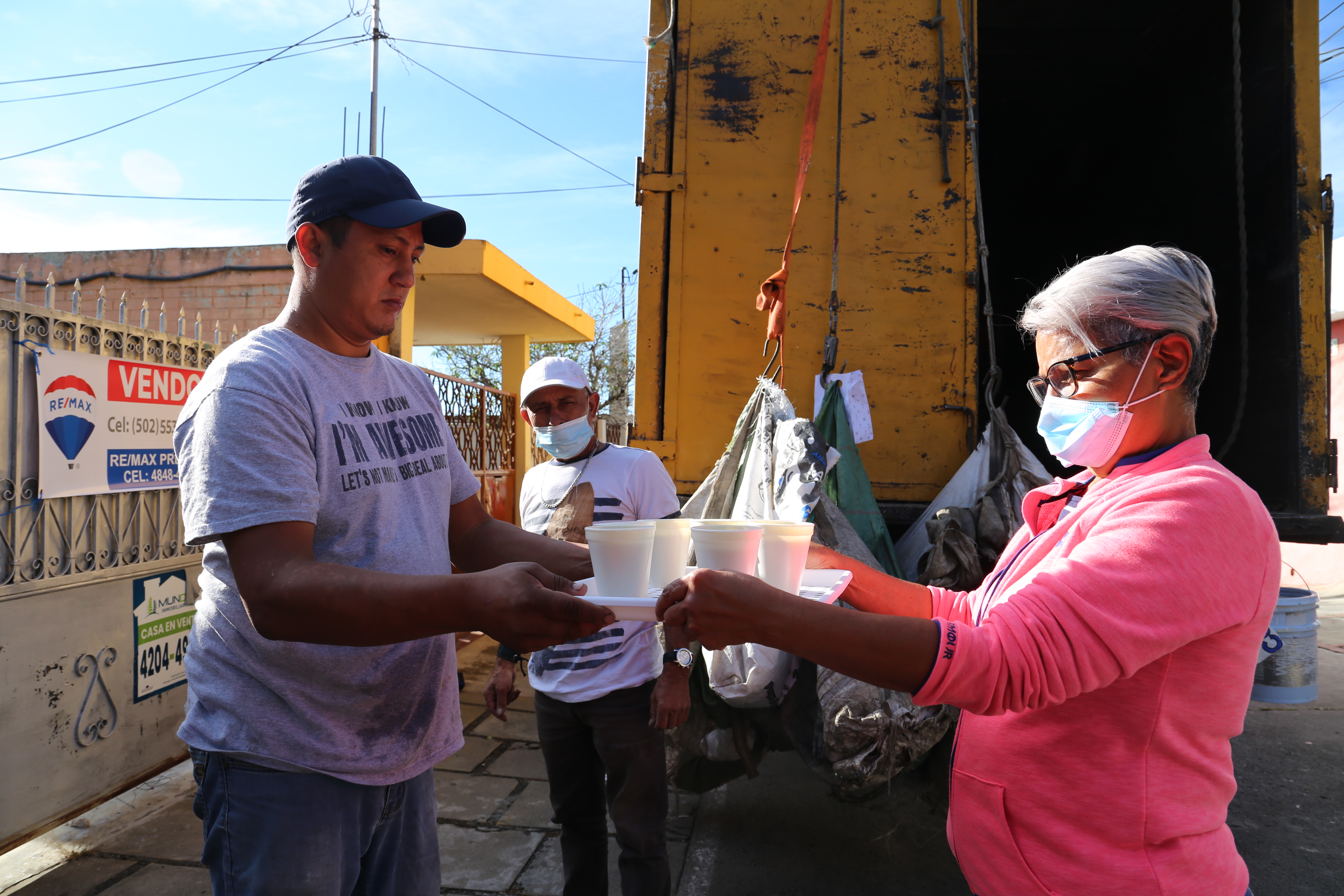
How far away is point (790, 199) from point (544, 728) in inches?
84.4

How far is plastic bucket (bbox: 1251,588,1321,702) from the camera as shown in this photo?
3.51 metres

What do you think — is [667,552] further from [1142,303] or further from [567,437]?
[567,437]

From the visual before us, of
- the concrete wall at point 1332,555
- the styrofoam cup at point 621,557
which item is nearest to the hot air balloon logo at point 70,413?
the styrofoam cup at point 621,557

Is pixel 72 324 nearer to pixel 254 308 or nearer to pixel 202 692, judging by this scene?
pixel 202 692

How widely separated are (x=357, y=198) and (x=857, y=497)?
5.98ft

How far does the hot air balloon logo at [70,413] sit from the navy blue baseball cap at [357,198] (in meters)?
2.49

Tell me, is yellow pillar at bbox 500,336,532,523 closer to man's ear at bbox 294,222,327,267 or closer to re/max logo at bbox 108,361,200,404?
re/max logo at bbox 108,361,200,404

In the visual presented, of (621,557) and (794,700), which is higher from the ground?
(621,557)

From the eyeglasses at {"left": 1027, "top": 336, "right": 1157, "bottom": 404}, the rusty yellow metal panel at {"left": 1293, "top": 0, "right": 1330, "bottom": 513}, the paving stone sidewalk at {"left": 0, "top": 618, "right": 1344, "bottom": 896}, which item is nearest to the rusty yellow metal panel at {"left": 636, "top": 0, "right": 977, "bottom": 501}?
the rusty yellow metal panel at {"left": 1293, "top": 0, "right": 1330, "bottom": 513}

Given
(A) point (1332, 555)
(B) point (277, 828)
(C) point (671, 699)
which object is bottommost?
(A) point (1332, 555)

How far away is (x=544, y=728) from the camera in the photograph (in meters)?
2.56

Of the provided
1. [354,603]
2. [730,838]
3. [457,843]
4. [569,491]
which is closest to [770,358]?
[569,491]

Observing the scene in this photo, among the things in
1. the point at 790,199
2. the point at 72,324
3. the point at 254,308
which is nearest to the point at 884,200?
the point at 790,199

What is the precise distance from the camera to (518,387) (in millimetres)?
12109
